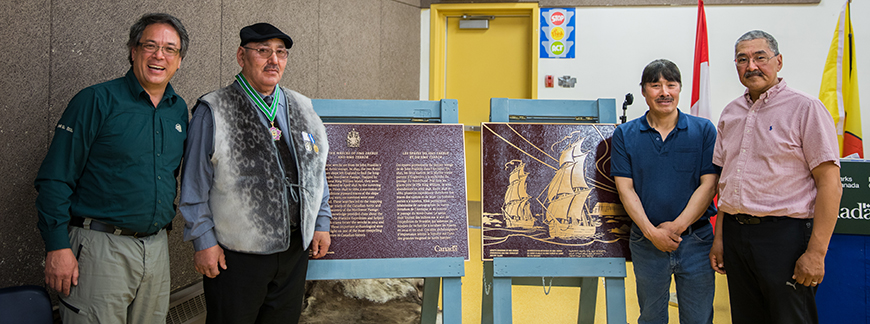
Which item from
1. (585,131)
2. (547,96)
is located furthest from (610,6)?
(585,131)

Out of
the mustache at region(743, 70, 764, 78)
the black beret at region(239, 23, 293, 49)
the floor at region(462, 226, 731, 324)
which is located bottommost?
the floor at region(462, 226, 731, 324)

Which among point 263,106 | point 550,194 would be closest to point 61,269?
point 263,106

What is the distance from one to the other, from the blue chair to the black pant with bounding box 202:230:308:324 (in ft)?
1.35

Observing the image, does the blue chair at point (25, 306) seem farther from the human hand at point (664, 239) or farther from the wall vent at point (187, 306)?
the human hand at point (664, 239)

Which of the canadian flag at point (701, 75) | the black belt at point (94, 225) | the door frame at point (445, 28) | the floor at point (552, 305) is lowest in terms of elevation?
the floor at point (552, 305)

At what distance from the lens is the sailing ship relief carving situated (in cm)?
191

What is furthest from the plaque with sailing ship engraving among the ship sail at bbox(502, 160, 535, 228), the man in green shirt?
the man in green shirt

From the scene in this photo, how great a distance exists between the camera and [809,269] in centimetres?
150

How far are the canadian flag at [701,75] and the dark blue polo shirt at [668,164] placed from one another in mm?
2147

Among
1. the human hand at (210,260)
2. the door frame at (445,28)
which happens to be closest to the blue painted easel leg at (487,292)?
the human hand at (210,260)

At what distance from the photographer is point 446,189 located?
6.27 ft

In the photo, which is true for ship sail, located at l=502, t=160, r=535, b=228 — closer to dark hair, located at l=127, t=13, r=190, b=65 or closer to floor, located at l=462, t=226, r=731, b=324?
floor, located at l=462, t=226, r=731, b=324

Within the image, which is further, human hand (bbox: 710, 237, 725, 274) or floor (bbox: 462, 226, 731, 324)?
floor (bbox: 462, 226, 731, 324)

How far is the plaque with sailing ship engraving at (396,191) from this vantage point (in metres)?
1.85
